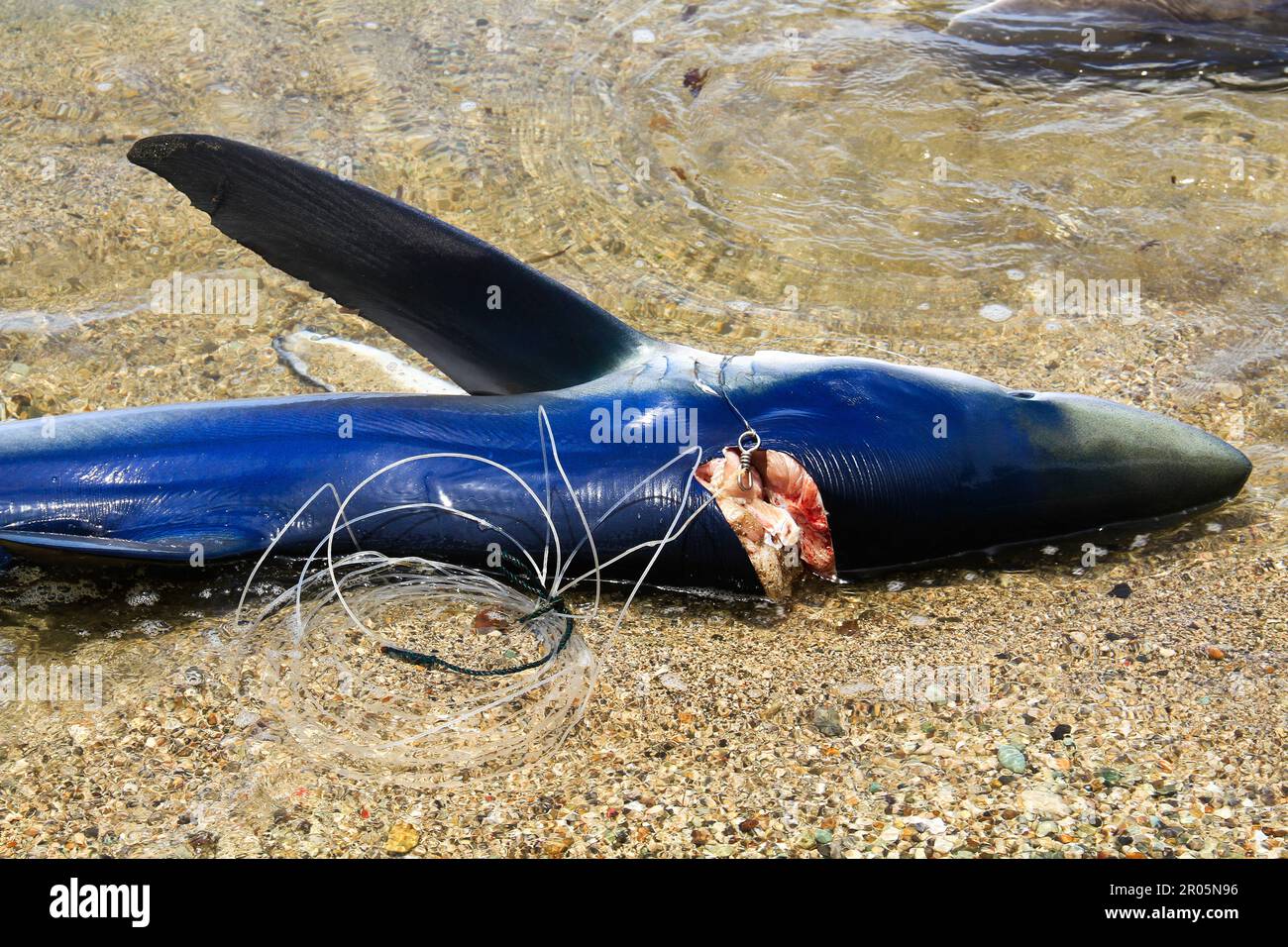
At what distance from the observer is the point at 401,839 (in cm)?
291

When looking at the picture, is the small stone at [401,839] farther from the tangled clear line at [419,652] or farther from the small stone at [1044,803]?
the small stone at [1044,803]

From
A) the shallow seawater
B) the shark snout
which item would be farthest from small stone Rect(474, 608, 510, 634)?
the shark snout

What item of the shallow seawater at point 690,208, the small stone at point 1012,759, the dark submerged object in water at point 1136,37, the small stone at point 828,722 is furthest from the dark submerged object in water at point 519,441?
the dark submerged object in water at point 1136,37

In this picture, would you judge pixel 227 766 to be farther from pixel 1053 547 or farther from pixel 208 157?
pixel 1053 547

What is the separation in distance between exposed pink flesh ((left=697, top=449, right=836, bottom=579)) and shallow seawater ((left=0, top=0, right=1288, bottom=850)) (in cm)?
27

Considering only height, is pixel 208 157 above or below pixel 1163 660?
above

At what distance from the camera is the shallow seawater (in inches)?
151

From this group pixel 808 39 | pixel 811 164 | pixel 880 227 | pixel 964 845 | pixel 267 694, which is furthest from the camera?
pixel 808 39

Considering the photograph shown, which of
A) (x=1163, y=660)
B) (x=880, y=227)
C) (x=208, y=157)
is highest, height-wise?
(x=208, y=157)

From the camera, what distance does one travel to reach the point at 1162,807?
2.91 m

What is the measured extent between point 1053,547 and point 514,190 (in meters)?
3.28

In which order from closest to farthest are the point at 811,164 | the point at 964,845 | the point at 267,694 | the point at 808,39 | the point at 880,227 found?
1. the point at 964,845
2. the point at 267,694
3. the point at 880,227
4. the point at 811,164
5. the point at 808,39

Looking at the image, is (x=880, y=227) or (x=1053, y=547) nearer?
(x=1053, y=547)

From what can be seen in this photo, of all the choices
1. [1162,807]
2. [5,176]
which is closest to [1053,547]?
[1162,807]
